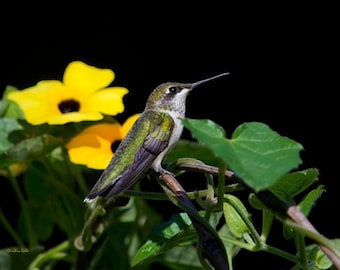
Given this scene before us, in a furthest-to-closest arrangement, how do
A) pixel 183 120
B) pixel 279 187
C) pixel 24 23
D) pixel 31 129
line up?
pixel 24 23 < pixel 31 129 < pixel 279 187 < pixel 183 120

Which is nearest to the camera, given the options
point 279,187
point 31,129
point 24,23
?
point 279,187

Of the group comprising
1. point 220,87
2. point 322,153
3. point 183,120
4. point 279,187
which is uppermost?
point 183,120

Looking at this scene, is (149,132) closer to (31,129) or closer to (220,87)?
(31,129)

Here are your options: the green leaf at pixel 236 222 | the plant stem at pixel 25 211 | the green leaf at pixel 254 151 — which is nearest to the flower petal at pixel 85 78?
the plant stem at pixel 25 211

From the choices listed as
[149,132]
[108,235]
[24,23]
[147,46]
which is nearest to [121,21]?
[147,46]

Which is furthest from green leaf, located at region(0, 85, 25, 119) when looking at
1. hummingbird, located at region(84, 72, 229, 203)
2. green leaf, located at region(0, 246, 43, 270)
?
hummingbird, located at region(84, 72, 229, 203)

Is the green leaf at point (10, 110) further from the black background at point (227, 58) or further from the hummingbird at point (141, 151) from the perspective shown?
the black background at point (227, 58)

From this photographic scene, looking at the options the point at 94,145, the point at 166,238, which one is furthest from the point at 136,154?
the point at 94,145
